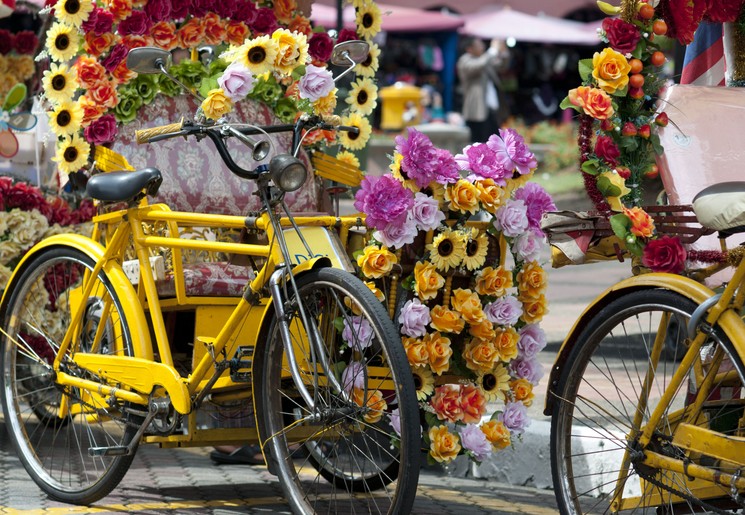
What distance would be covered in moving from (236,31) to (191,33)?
0.63ft

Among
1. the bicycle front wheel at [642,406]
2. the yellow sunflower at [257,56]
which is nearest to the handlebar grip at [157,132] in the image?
the yellow sunflower at [257,56]

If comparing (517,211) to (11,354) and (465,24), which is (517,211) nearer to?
(11,354)

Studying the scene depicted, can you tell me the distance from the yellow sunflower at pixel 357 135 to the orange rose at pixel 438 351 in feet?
4.55

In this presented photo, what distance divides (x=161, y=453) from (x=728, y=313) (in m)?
3.42

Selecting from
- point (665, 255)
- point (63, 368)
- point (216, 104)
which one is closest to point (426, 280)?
point (665, 255)

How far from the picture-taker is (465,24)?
3284 cm

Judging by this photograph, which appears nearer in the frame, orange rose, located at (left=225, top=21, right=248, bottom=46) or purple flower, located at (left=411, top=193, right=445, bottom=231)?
purple flower, located at (left=411, top=193, right=445, bottom=231)

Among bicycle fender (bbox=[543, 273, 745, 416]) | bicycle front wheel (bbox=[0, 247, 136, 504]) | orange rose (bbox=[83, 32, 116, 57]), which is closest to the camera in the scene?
bicycle fender (bbox=[543, 273, 745, 416])

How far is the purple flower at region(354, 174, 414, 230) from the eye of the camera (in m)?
4.38

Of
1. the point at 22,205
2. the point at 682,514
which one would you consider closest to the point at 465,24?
the point at 22,205

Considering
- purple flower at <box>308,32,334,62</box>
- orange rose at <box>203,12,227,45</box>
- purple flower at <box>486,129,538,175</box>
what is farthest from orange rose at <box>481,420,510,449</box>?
orange rose at <box>203,12,227,45</box>

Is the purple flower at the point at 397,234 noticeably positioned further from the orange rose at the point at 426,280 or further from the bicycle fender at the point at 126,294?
the bicycle fender at the point at 126,294

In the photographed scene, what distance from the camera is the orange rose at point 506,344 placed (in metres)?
4.59

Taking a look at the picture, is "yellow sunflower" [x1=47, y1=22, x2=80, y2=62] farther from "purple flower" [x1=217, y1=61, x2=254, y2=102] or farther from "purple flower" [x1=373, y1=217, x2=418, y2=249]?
"purple flower" [x1=373, y1=217, x2=418, y2=249]
